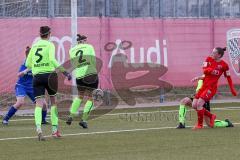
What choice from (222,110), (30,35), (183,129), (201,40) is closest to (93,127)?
(183,129)

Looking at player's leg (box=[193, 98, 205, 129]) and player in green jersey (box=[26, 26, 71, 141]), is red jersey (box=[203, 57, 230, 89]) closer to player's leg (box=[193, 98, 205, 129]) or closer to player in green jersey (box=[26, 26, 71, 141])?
player's leg (box=[193, 98, 205, 129])

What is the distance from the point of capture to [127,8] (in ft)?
90.5

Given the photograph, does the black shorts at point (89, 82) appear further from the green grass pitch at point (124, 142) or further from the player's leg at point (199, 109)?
the player's leg at point (199, 109)

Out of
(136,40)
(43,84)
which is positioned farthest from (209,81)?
(136,40)

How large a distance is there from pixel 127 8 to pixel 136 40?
3.95 ft

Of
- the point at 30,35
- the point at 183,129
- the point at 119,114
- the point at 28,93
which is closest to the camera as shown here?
the point at 183,129

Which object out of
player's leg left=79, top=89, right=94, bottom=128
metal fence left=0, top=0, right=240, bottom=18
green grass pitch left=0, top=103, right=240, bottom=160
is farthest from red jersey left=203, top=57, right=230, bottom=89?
metal fence left=0, top=0, right=240, bottom=18

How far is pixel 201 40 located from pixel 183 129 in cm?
1250

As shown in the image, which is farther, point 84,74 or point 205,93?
point 84,74

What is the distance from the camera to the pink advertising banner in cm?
2481

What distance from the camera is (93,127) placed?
58.7 ft

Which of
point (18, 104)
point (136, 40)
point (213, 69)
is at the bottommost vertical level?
point (18, 104)

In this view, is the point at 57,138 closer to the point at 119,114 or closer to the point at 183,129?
the point at 183,129

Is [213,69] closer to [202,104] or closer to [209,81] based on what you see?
[209,81]
